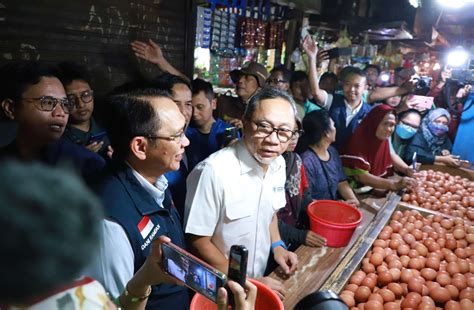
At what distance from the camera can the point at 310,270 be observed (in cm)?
200

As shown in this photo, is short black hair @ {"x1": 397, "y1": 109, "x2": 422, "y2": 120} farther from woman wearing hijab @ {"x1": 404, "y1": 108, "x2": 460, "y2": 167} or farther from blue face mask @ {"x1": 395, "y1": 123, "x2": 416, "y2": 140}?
woman wearing hijab @ {"x1": 404, "y1": 108, "x2": 460, "y2": 167}

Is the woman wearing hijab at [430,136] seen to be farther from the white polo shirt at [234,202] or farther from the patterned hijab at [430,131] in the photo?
the white polo shirt at [234,202]

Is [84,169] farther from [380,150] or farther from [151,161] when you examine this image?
[380,150]

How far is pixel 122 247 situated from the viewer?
1209mm

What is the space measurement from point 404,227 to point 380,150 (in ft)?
3.55

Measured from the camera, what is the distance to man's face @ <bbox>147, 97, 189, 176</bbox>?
4.78 ft

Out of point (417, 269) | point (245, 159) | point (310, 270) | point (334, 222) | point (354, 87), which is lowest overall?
point (417, 269)

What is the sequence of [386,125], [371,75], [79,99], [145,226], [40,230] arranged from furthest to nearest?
[371,75] < [386,125] < [79,99] < [145,226] < [40,230]

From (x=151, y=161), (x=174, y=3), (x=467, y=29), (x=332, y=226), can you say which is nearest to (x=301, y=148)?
(x=332, y=226)

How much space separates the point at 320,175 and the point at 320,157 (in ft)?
0.56

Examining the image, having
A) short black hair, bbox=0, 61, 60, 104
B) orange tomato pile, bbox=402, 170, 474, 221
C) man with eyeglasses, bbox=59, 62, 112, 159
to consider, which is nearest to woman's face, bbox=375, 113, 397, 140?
orange tomato pile, bbox=402, 170, 474, 221

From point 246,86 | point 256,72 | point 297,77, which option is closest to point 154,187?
point 246,86

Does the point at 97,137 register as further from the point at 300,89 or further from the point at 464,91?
the point at 464,91

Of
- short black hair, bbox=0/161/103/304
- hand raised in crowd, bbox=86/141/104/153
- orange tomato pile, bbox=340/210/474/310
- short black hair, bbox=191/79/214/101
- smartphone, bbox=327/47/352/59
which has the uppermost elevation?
smartphone, bbox=327/47/352/59
